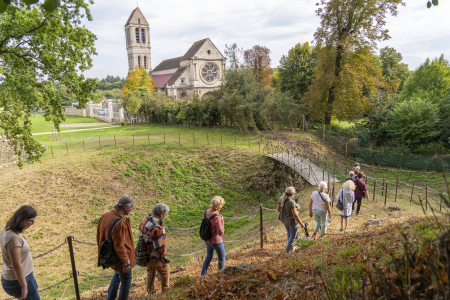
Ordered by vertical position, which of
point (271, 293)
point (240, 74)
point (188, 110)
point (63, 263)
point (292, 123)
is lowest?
point (63, 263)

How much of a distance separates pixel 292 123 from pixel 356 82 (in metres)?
6.27

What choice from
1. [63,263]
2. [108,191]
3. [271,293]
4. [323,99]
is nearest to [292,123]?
[323,99]

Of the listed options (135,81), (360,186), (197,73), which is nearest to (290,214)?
(360,186)

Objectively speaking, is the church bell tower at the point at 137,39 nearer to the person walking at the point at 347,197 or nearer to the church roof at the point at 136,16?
the church roof at the point at 136,16

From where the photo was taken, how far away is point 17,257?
3.17 meters

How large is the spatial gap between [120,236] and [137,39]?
211 ft

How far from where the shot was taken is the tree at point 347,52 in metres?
20.2

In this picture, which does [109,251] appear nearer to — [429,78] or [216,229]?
[216,229]

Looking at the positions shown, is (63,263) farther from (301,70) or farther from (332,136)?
(301,70)

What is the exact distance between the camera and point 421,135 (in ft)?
56.4

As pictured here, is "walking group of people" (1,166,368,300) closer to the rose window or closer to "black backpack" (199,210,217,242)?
"black backpack" (199,210,217,242)

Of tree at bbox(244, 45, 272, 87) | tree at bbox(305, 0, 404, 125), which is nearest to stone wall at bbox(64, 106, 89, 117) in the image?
tree at bbox(244, 45, 272, 87)

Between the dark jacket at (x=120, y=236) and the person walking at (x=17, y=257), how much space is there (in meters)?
0.86

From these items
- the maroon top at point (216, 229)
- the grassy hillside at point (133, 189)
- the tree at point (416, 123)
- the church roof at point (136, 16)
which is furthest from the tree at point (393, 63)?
the church roof at point (136, 16)
